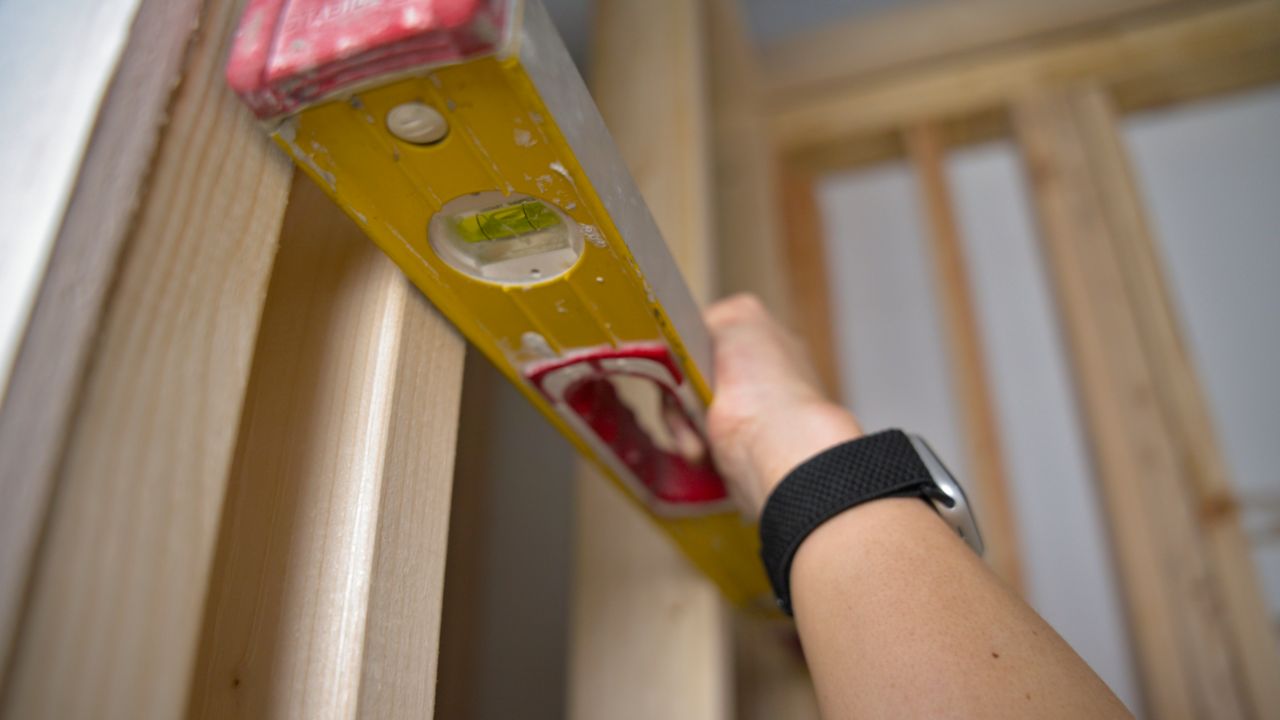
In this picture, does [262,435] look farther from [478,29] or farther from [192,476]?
[478,29]

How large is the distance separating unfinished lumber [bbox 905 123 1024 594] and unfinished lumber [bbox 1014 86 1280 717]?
0.14 metres

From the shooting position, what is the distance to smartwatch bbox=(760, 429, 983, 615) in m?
0.56

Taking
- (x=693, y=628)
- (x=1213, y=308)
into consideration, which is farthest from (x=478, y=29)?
(x=1213, y=308)

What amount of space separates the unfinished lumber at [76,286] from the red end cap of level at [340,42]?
36 mm

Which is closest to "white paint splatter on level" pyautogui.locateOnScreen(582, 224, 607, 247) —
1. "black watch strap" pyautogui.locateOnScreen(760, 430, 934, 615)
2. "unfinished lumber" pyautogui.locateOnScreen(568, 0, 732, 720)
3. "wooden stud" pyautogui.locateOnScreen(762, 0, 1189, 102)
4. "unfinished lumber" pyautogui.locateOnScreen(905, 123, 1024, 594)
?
"black watch strap" pyautogui.locateOnScreen(760, 430, 934, 615)

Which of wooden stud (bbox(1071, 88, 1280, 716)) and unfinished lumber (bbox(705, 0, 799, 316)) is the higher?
unfinished lumber (bbox(705, 0, 799, 316))

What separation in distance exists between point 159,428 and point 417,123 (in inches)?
6.9

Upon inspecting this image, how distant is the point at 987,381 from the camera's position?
1330 millimetres

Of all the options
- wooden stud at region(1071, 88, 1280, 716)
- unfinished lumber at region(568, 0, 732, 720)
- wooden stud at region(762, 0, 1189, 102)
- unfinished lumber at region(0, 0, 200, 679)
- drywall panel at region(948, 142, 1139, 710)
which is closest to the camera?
unfinished lumber at region(0, 0, 200, 679)

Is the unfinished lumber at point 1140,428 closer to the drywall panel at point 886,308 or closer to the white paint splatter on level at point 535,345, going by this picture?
the drywall panel at point 886,308

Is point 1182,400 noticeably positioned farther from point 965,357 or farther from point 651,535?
point 651,535

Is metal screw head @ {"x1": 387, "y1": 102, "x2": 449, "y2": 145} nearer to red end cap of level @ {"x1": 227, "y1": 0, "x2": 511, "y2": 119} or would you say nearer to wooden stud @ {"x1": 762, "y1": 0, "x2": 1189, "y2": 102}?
red end cap of level @ {"x1": 227, "y1": 0, "x2": 511, "y2": 119}

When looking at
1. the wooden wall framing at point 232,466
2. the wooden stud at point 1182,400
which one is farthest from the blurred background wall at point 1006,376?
the wooden wall framing at point 232,466

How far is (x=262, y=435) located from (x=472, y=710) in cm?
99
